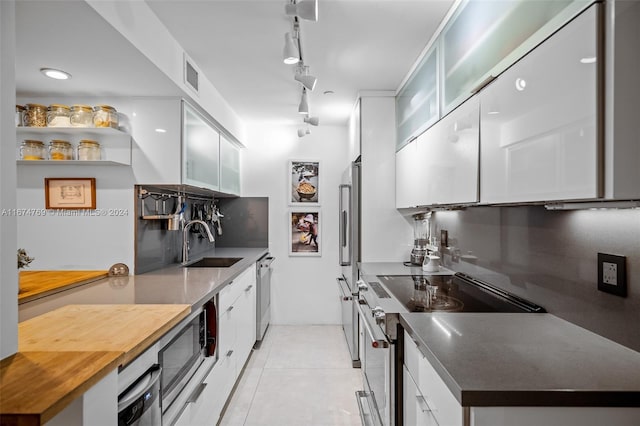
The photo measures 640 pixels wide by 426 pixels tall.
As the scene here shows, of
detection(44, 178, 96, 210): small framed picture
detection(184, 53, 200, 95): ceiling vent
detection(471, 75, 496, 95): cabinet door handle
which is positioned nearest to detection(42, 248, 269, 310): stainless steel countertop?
detection(44, 178, 96, 210): small framed picture

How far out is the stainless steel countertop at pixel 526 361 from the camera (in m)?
0.84

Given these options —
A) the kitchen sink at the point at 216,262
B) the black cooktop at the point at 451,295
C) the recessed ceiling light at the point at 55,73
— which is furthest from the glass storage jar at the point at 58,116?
the black cooktop at the point at 451,295

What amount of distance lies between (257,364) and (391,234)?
1.68 meters

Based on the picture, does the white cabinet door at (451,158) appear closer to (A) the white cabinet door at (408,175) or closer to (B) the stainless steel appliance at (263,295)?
(A) the white cabinet door at (408,175)

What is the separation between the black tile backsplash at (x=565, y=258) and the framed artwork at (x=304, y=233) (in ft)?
7.91

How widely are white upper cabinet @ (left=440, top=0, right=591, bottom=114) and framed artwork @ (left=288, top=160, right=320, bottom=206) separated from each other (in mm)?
2513

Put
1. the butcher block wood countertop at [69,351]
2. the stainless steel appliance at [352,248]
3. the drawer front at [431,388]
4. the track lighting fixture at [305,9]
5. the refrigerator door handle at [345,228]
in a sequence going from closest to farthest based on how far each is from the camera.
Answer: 1. the butcher block wood countertop at [69,351]
2. the drawer front at [431,388]
3. the track lighting fixture at [305,9]
4. the stainless steel appliance at [352,248]
5. the refrigerator door handle at [345,228]

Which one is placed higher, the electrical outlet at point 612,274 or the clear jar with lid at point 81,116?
the clear jar with lid at point 81,116

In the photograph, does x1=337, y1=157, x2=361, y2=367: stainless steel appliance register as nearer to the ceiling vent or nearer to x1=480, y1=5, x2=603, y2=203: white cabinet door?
the ceiling vent

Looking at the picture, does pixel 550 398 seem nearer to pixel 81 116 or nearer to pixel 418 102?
Result: pixel 418 102

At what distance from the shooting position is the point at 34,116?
210 centimetres

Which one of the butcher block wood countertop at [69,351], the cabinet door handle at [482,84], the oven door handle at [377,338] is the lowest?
the oven door handle at [377,338]

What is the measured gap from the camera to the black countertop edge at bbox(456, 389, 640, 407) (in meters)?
0.84

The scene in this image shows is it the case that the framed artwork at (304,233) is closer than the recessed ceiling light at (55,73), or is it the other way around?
the recessed ceiling light at (55,73)
